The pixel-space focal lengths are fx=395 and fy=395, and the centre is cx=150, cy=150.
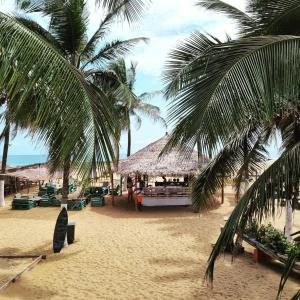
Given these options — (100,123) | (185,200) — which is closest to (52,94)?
(100,123)

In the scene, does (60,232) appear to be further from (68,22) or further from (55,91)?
(55,91)

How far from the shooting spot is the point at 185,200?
17.5m

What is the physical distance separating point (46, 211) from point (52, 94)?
1444 centimetres

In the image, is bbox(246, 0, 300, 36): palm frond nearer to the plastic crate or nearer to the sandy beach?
the sandy beach

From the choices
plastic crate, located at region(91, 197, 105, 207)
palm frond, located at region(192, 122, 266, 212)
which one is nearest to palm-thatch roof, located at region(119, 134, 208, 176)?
plastic crate, located at region(91, 197, 105, 207)

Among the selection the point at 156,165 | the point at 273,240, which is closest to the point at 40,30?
the point at 273,240

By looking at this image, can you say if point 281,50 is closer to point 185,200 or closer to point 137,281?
point 137,281

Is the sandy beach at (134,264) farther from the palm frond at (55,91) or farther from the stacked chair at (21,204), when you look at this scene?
the palm frond at (55,91)

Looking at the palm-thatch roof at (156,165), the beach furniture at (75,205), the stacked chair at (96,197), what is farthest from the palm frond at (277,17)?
the beach furniture at (75,205)

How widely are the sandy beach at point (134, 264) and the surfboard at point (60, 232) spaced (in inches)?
9.6

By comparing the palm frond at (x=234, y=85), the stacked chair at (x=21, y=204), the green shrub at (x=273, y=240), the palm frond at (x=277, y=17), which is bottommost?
the green shrub at (x=273, y=240)

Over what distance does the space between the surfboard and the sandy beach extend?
24 cm

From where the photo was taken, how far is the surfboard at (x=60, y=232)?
34.0ft

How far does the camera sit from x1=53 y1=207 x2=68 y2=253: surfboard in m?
10.4
